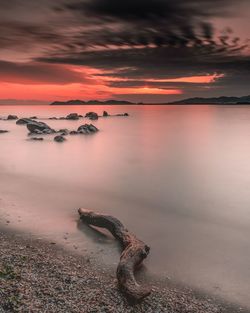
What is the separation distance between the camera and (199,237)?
47.8 ft

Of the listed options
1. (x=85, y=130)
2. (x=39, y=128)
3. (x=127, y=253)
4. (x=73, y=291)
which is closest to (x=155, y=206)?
(x=127, y=253)

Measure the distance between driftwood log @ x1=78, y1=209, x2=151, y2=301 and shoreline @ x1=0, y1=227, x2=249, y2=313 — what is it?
275 mm

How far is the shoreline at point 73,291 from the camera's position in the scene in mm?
8844

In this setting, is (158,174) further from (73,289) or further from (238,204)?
(73,289)

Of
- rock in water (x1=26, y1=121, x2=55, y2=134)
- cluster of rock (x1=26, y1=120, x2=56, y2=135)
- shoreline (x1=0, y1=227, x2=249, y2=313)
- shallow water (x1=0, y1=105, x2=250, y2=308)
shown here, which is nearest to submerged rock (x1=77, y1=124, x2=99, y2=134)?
cluster of rock (x1=26, y1=120, x2=56, y2=135)

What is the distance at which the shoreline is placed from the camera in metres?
8.84

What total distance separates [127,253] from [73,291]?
2358mm

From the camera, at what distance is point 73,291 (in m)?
9.59

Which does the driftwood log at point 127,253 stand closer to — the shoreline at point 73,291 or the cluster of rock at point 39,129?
the shoreline at point 73,291

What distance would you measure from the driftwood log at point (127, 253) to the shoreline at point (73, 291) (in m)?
0.27

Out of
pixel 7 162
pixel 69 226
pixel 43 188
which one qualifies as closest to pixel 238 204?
pixel 69 226

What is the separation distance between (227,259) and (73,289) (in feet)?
18.5

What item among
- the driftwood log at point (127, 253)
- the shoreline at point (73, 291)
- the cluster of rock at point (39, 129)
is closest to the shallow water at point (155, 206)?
the driftwood log at point (127, 253)

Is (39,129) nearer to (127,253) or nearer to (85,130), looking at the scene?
(85,130)
